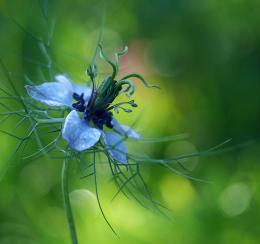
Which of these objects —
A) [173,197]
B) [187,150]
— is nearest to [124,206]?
[173,197]

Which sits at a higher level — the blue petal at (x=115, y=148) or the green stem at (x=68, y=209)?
the blue petal at (x=115, y=148)

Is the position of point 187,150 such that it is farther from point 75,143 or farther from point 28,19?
point 75,143

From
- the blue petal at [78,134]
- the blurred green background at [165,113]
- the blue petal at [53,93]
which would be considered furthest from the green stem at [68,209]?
the blurred green background at [165,113]

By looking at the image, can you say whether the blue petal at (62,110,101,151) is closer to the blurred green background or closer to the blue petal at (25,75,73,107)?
the blue petal at (25,75,73,107)

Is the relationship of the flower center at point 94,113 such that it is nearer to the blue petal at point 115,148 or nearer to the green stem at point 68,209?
the blue petal at point 115,148

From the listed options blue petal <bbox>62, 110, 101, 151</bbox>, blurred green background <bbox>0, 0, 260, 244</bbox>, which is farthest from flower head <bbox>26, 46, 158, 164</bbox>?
blurred green background <bbox>0, 0, 260, 244</bbox>

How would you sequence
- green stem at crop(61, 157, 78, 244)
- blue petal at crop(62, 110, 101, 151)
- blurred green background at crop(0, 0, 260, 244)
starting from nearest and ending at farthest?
1. green stem at crop(61, 157, 78, 244)
2. blue petal at crop(62, 110, 101, 151)
3. blurred green background at crop(0, 0, 260, 244)

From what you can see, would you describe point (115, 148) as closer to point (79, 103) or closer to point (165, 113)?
point (79, 103)
